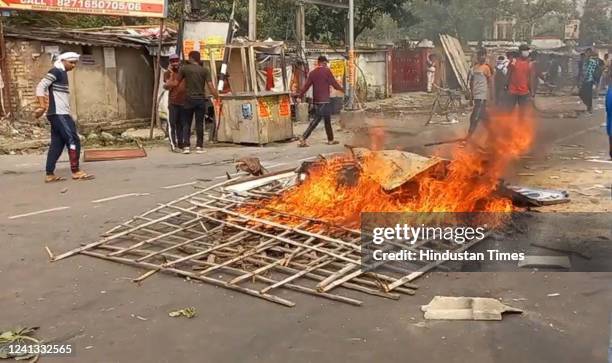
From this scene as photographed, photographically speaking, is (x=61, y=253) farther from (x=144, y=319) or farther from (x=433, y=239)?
(x=433, y=239)

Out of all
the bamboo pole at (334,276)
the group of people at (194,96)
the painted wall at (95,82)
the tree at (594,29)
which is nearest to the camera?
the bamboo pole at (334,276)

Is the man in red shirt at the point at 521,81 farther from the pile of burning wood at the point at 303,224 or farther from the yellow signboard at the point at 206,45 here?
the pile of burning wood at the point at 303,224

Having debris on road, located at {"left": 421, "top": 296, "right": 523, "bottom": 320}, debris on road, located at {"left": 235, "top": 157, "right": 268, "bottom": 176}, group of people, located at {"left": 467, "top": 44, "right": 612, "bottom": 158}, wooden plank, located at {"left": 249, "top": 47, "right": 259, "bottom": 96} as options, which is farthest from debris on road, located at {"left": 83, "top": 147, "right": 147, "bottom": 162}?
debris on road, located at {"left": 421, "top": 296, "right": 523, "bottom": 320}

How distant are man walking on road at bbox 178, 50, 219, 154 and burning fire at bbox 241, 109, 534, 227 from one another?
5.84m

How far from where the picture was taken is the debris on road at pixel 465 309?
13.8 feet

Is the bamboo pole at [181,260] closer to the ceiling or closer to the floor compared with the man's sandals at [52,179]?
closer to the floor

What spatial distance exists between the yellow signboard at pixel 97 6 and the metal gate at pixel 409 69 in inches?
643

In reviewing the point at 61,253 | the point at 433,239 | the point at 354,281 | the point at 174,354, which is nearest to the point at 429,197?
the point at 433,239

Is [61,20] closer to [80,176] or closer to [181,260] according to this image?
[80,176]

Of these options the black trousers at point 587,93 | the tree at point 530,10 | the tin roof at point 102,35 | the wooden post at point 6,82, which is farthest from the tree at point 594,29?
the wooden post at point 6,82

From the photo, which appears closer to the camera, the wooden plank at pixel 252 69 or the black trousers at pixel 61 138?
Answer: the black trousers at pixel 61 138

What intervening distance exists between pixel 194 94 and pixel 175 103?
460mm

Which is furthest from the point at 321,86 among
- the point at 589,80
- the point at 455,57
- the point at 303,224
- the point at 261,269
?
the point at 455,57

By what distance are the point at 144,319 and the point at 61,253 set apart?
1904mm
